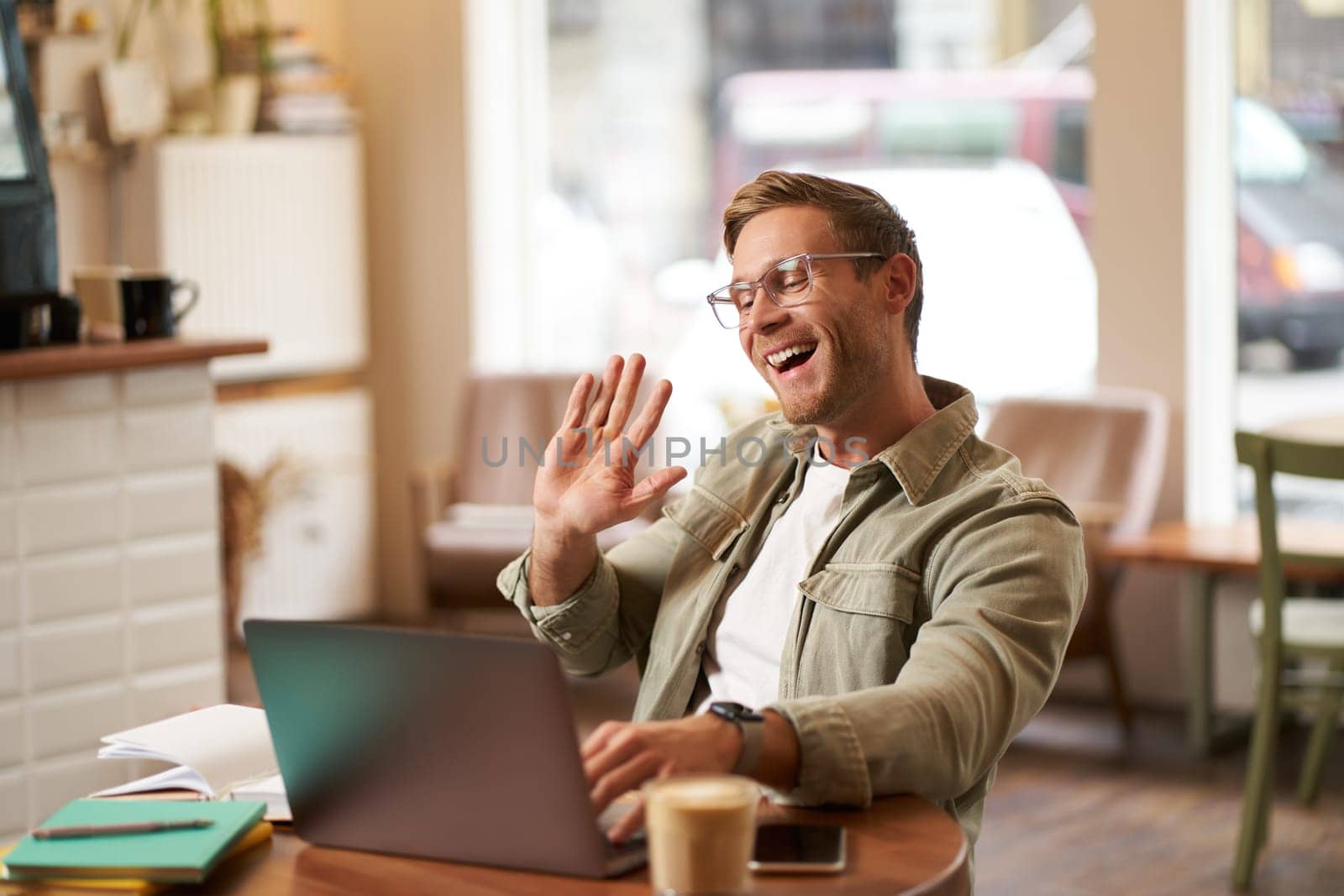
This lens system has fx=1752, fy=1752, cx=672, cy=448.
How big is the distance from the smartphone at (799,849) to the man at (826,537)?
0.43 ft

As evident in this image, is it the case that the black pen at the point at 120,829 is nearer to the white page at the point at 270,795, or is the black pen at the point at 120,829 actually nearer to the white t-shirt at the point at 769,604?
the white page at the point at 270,795

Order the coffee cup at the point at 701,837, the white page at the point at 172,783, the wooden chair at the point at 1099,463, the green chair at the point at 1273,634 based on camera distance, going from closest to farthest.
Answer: the coffee cup at the point at 701,837
the white page at the point at 172,783
the green chair at the point at 1273,634
the wooden chair at the point at 1099,463

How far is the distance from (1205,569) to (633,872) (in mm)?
3049

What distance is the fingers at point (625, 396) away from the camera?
5.89 feet

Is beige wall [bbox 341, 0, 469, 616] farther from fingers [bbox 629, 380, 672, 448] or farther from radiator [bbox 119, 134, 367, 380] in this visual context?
fingers [bbox 629, 380, 672, 448]

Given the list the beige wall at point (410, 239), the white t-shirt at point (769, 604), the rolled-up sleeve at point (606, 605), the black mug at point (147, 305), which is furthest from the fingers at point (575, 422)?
the beige wall at point (410, 239)

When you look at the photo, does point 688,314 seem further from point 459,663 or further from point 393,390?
point 459,663

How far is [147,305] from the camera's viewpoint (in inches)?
132

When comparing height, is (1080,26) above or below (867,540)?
above

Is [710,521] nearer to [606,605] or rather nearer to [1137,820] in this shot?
[606,605]

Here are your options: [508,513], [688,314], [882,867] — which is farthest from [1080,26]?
[882,867]

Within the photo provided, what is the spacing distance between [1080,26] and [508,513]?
2.05 m

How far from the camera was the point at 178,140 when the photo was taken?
5082 millimetres

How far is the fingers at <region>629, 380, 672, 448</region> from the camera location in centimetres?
179
